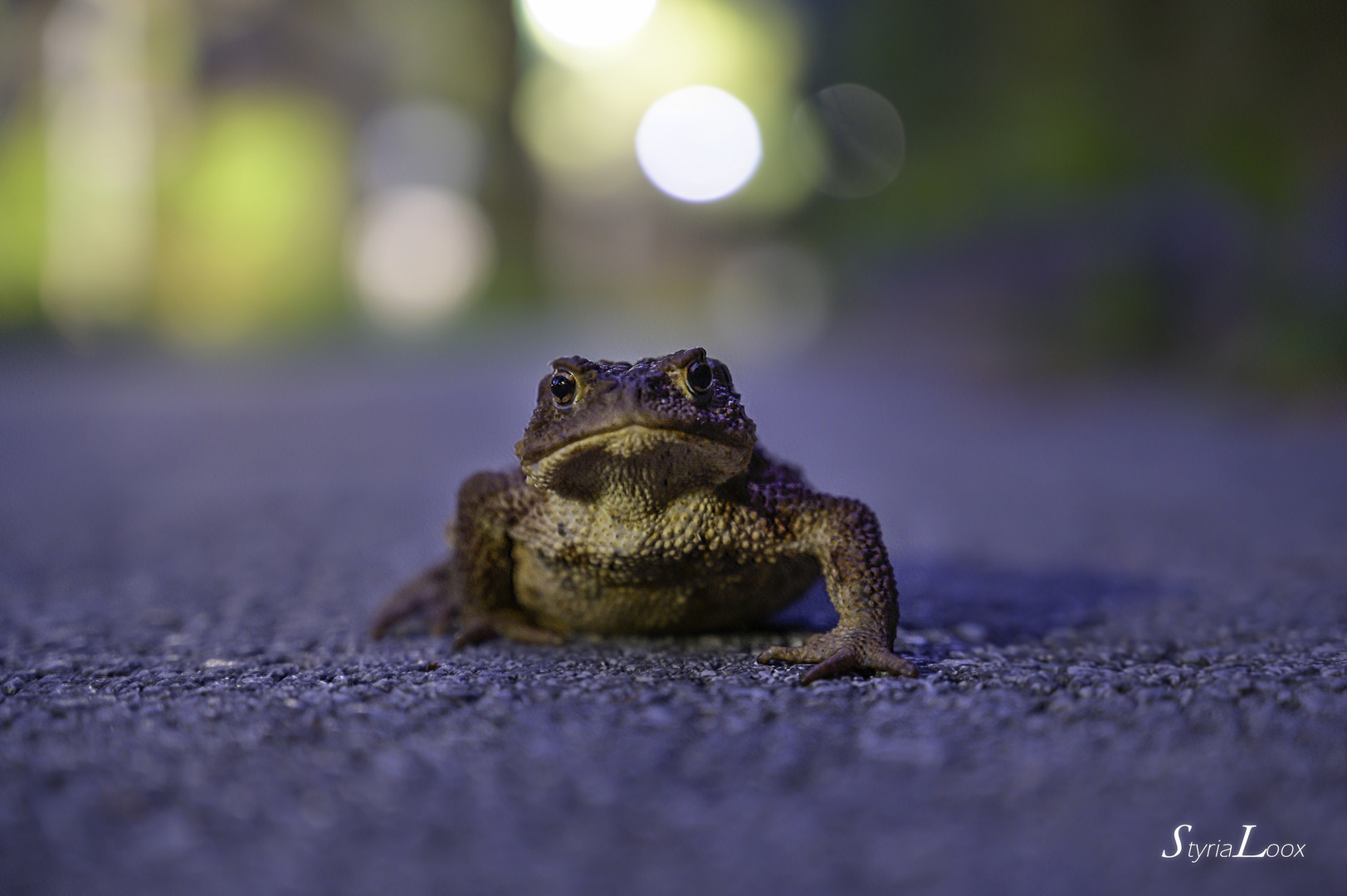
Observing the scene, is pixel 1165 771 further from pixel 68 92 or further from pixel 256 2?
pixel 256 2

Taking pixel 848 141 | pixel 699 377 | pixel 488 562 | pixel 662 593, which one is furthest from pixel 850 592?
pixel 848 141

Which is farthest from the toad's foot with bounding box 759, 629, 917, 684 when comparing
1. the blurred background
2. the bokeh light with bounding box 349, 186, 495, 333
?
the bokeh light with bounding box 349, 186, 495, 333

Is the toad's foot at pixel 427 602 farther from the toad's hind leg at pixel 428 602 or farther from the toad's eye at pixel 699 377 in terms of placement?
the toad's eye at pixel 699 377

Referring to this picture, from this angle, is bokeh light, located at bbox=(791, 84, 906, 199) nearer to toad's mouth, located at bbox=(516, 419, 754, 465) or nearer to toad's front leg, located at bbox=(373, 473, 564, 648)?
toad's front leg, located at bbox=(373, 473, 564, 648)

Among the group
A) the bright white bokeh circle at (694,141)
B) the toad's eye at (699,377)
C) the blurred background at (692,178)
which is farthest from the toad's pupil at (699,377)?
the bright white bokeh circle at (694,141)

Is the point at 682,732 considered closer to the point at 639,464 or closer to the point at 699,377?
the point at 639,464
